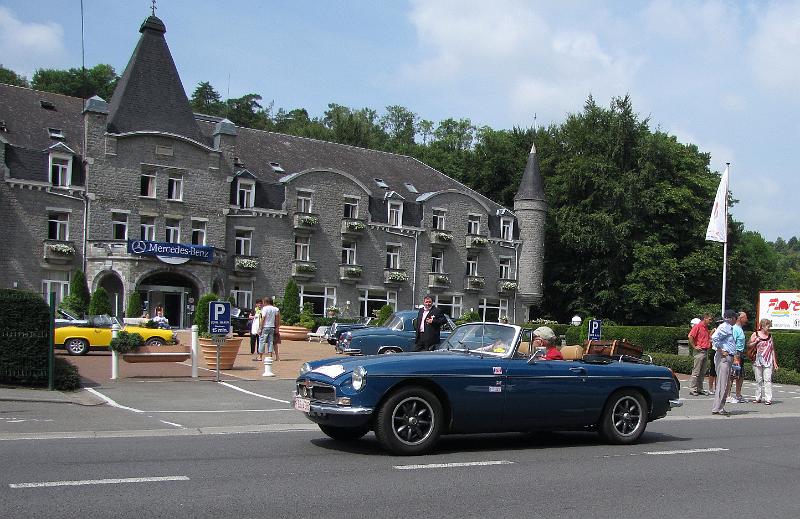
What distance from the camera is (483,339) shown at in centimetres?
1086

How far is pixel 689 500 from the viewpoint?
7812 millimetres

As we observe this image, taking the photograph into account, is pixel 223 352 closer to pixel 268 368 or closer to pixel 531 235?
pixel 268 368

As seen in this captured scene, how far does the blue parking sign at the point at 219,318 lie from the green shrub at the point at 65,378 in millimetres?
3608

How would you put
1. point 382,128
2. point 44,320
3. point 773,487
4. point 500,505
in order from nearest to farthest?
point 500,505, point 773,487, point 44,320, point 382,128

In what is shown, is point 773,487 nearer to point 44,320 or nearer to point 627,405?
point 627,405

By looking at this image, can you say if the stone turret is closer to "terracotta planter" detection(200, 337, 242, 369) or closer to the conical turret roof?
the conical turret roof

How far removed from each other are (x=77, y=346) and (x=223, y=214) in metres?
24.6

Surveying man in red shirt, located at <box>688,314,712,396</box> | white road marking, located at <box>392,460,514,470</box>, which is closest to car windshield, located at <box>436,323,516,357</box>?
white road marking, located at <box>392,460,514,470</box>

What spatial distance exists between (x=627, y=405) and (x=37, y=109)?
44138 mm

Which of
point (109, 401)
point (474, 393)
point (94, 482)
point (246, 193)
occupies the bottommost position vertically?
point (109, 401)

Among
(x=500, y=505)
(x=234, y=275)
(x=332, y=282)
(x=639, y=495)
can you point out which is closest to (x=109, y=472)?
(x=500, y=505)

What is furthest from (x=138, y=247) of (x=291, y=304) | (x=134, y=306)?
(x=291, y=304)

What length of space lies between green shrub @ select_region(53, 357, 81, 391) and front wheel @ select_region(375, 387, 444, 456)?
895cm

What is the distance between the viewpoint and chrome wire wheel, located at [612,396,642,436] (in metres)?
11.2
